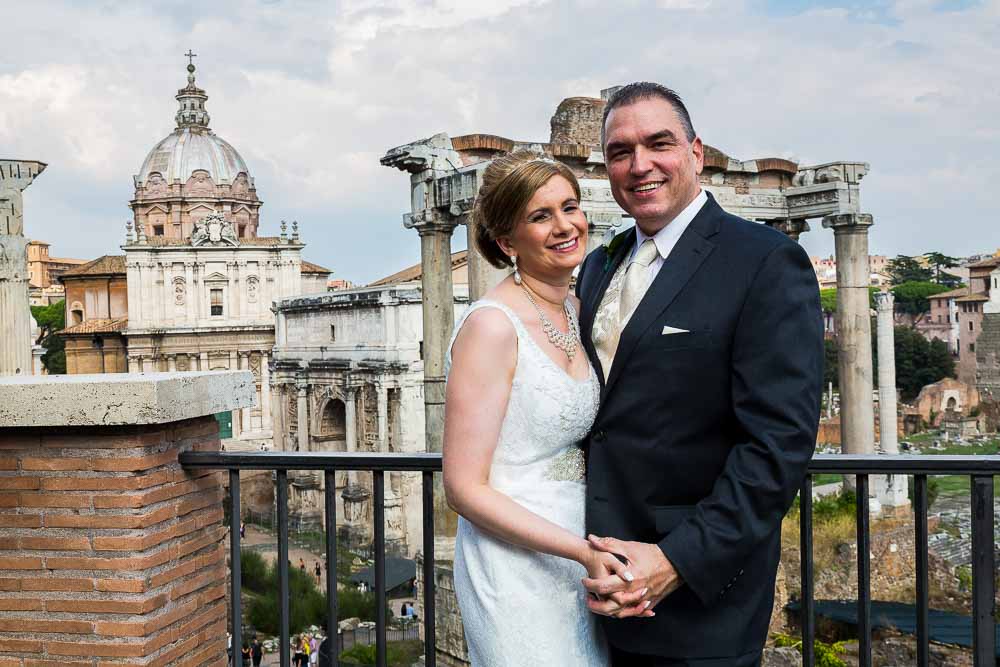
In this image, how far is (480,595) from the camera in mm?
2279

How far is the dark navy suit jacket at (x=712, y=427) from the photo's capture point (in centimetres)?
205

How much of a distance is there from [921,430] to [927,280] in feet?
112

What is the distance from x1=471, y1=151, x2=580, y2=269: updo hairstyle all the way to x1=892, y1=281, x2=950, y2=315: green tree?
3031 inches

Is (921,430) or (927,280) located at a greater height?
(927,280)

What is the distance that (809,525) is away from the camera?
2.83 m

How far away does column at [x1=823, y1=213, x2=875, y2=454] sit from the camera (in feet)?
45.4

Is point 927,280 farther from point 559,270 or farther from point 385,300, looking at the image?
point 559,270

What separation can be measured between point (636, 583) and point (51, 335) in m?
57.1

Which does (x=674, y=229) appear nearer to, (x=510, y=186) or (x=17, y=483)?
(x=510, y=186)

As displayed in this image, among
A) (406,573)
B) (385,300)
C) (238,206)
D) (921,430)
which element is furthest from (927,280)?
(406,573)

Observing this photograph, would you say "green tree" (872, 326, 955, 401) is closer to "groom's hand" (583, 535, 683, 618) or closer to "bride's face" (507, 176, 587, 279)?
"bride's face" (507, 176, 587, 279)

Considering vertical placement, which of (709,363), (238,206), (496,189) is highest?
(238,206)

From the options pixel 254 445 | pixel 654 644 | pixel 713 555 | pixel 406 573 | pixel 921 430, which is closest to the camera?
pixel 713 555

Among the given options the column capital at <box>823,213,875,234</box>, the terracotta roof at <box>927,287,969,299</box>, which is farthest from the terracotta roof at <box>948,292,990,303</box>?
the column capital at <box>823,213,875,234</box>
